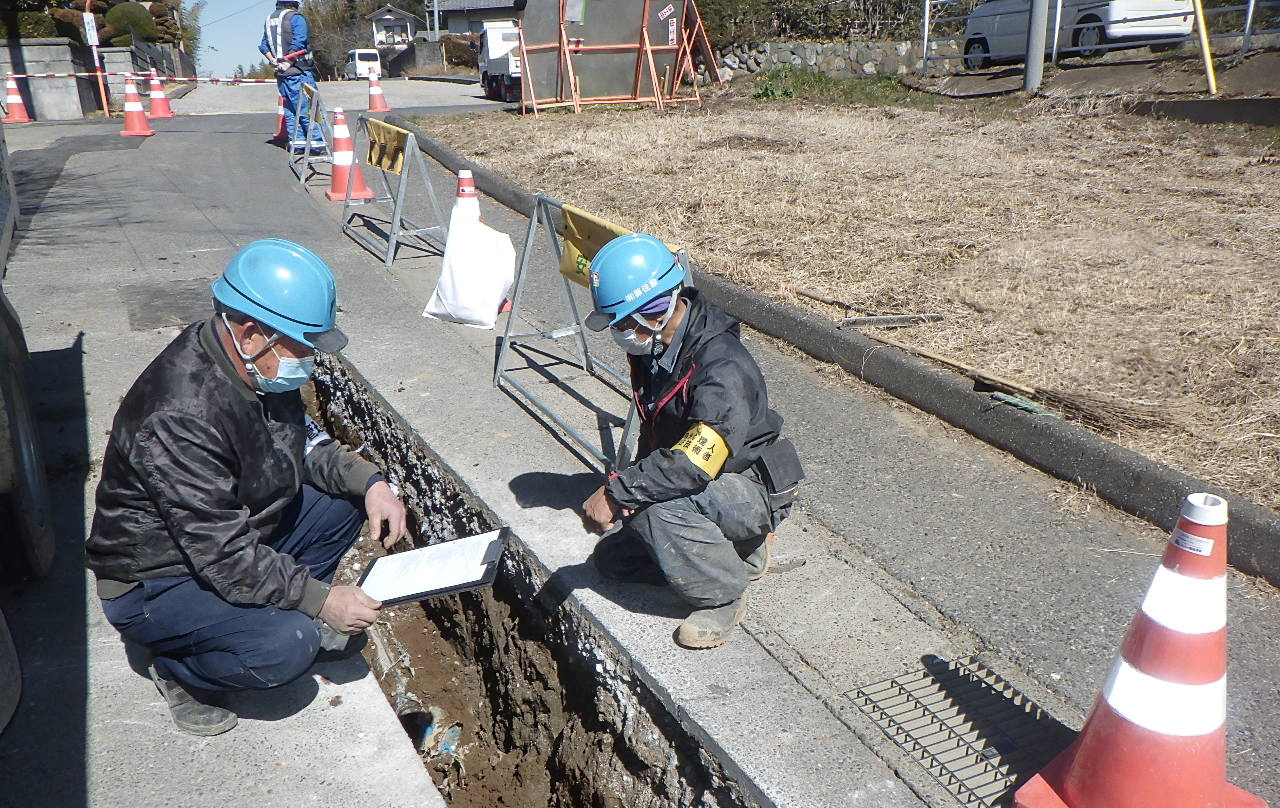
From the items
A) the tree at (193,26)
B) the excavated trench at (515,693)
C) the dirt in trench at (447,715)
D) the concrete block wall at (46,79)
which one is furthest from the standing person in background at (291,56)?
the tree at (193,26)

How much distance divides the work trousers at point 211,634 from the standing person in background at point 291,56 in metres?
9.92

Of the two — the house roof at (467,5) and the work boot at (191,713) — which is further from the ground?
the house roof at (467,5)

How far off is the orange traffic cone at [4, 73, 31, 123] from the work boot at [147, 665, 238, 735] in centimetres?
1772

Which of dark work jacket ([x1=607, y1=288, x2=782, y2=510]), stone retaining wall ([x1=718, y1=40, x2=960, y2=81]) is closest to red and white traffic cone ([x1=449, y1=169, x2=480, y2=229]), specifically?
dark work jacket ([x1=607, y1=288, x2=782, y2=510])

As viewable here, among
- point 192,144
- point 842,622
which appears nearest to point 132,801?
point 842,622

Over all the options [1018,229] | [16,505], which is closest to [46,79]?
[1018,229]

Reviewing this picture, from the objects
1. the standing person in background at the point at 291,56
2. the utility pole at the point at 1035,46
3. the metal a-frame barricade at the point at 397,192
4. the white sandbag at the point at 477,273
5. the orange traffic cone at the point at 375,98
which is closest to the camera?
the white sandbag at the point at 477,273

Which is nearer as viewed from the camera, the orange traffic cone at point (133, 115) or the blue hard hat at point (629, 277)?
the blue hard hat at point (629, 277)

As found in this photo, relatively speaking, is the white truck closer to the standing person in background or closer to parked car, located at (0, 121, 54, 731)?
the standing person in background

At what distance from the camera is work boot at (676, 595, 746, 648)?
287 cm

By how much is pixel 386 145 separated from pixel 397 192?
380mm

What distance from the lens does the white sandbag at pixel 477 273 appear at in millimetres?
5145

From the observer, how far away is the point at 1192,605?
83.7 inches

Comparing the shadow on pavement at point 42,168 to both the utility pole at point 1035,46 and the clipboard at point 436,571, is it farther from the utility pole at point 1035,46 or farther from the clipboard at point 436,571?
the utility pole at point 1035,46
